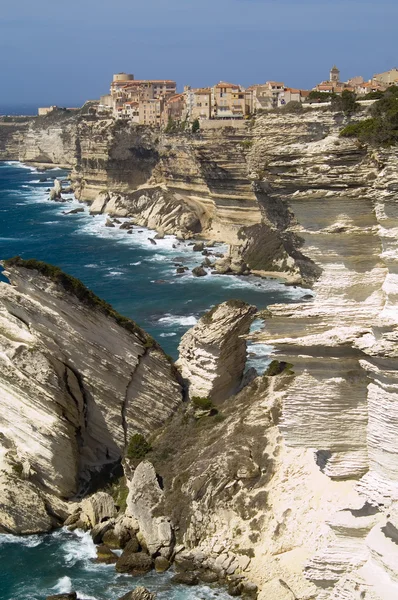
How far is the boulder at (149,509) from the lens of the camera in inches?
1009

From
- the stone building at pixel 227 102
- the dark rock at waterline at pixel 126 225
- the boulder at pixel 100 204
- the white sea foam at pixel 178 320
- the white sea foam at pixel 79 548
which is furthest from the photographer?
the boulder at pixel 100 204

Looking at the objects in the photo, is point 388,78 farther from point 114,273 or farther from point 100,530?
point 100,530

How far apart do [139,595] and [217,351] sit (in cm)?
1003

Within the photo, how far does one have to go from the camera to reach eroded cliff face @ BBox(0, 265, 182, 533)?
1134 inches

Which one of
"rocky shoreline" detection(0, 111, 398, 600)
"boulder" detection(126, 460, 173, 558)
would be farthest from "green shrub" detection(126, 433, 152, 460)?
"boulder" detection(126, 460, 173, 558)

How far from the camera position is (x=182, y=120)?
4215 inches

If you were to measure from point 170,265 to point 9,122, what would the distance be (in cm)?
12204

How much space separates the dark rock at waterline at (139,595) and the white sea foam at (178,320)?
103 ft

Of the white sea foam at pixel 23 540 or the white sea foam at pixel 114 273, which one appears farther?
the white sea foam at pixel 114 273

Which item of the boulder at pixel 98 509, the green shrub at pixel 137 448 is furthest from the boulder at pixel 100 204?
the boulder at pixel 98 509

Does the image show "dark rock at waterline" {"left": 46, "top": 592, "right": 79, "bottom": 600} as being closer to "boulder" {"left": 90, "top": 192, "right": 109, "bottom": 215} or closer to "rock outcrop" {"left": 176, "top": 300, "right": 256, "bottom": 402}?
"rock outcrop" {"left": 176, "top": 300, "right": 256, "bottom": 402}

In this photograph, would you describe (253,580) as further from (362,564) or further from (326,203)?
(326,203)

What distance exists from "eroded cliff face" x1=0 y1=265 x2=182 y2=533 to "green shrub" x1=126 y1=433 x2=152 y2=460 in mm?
1733

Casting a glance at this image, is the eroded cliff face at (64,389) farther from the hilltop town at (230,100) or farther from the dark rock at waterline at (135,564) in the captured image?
the hilltop town at (230,100)
